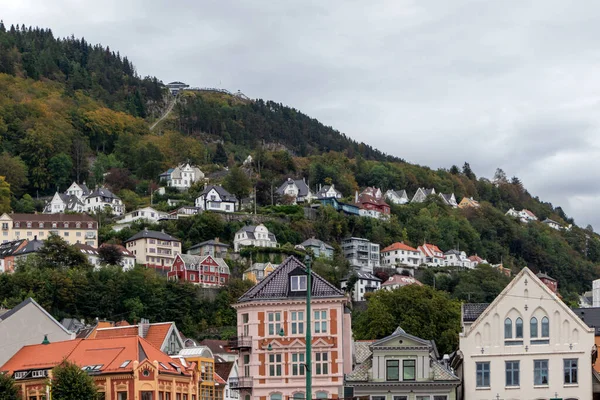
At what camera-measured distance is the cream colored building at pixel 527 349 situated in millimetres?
67438

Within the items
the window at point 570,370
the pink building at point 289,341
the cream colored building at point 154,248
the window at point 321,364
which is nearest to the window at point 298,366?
the pink building at point 289,341

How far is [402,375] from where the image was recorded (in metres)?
68.6

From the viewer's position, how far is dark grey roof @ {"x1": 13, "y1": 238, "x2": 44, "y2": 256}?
7057 inches

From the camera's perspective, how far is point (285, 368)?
72.3 metres

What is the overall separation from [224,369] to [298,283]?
3020cm

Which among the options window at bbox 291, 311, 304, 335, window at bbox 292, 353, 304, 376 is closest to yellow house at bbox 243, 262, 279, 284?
window at bbox 291, 311, 304, 335

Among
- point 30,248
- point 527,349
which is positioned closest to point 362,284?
point 30,248

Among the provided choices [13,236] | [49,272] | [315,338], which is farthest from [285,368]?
[13,236]

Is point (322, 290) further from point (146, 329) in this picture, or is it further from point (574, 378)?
point (146, 329)

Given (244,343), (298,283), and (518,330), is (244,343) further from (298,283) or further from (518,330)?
(518,330)

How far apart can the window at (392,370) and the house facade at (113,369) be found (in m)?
16.7

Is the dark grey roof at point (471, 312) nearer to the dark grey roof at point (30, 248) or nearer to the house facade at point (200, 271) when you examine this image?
the house facade at point (200, 271)

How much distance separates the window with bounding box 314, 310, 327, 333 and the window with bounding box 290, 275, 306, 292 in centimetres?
172

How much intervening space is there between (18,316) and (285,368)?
23.5 meters
